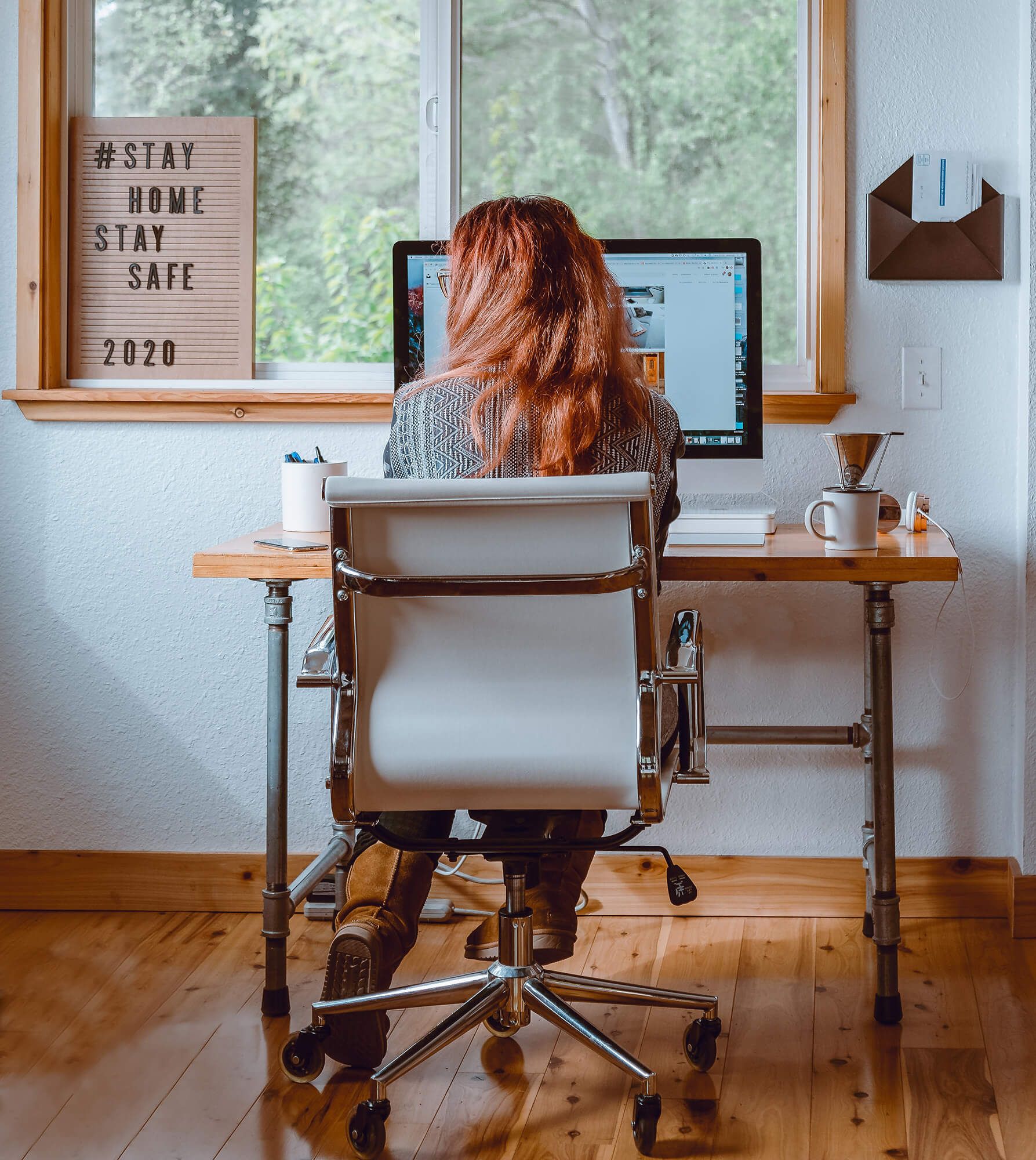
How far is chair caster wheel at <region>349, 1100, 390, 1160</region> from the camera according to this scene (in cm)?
155

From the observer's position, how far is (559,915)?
70.3 inches

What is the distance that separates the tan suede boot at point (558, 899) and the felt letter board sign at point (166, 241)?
1.18 m

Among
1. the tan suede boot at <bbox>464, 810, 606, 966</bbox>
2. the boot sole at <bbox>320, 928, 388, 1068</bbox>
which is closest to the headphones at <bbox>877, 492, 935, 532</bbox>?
the tan suede boot at <bbox>464, 810, 606, 966</bbox>

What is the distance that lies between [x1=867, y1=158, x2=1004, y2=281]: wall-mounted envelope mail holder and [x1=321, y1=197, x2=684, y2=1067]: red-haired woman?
0.81 m

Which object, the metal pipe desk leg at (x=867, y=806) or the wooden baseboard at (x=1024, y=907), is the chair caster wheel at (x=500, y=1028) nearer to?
the metal pipe desk leg at (x=867, y=806)

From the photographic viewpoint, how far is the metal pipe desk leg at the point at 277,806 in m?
1.96

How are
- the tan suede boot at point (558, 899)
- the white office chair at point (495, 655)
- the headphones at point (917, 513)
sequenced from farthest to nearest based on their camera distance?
the headphones at point (917, 513) < the tan suede boot at point (558, 899) < the white office chair at point (495, 655)

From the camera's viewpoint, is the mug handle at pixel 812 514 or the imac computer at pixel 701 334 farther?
the imac computer at pixel 701 334

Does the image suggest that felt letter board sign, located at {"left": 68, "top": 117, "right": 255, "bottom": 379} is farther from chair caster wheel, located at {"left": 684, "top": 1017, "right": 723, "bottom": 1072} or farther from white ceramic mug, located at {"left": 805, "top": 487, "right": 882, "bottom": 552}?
chair caster wheel, located at {"left": 684, "top": 1017, "right": 723, "bottom": 1072}

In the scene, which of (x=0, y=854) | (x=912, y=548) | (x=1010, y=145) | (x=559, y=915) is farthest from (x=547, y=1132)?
(x=1010, y=145)

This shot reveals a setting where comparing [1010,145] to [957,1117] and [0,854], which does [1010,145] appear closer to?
[957,1117]

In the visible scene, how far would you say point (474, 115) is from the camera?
244 centimetres

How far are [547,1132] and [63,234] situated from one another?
1841mm

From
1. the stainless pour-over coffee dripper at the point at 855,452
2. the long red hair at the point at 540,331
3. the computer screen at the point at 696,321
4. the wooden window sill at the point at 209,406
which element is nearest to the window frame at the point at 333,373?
the wooden window sill at the point at 209,406
